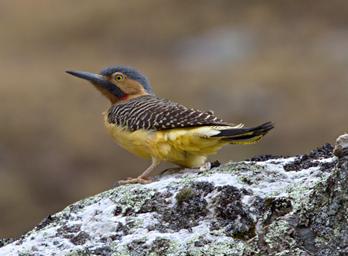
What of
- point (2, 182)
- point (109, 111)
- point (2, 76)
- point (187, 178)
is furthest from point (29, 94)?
point (187, 178)

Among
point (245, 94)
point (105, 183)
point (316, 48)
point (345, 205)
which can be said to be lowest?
point (345, 205)

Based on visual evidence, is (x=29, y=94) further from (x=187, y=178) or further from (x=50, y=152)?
(x=187, y=178)

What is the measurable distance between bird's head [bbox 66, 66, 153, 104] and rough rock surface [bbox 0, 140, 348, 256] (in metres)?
3.09

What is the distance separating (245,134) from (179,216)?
150 cm

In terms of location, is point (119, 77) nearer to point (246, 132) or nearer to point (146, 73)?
point (246, 132)

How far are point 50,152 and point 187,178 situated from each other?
16500mm

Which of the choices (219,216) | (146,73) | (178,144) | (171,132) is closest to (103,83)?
(171,132)

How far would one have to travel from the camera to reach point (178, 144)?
9.13m

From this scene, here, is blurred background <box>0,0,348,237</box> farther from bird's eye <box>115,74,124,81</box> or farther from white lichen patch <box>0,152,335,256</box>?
white lichen patch <box>0,152,335,256</box>

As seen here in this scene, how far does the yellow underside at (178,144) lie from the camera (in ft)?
29.7

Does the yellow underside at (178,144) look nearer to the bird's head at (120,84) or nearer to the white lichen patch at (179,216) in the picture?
the white lichen patch at (179,216)

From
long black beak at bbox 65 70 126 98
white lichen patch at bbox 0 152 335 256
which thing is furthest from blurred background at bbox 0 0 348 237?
white lichen patch at bbox 0 152 335 256

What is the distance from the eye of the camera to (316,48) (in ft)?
101

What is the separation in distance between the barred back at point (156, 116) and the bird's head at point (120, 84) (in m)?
0.57
